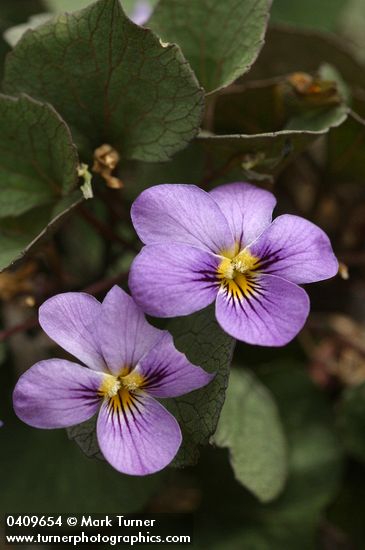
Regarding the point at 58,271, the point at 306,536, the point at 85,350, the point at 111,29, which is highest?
the point at 111,29

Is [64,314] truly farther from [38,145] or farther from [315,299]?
[315,299]

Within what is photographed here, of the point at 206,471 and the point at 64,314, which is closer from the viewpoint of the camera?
the point at 64,314

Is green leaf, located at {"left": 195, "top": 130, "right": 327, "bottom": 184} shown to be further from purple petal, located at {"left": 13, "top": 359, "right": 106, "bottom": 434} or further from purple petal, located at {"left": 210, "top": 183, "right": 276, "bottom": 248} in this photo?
purple petal, located at {"left": 13, "top": 359, "right": 106, "bottom": 434}

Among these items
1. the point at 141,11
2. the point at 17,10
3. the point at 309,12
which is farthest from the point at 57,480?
the point at 309,12

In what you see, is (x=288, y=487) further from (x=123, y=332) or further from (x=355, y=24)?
(x=355, y=24)

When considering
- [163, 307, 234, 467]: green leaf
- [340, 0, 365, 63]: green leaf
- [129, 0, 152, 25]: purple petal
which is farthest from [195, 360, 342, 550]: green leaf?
[340, 0, 365, 63]: green leaf

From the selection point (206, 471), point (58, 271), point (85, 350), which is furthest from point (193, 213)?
point (206, 471)

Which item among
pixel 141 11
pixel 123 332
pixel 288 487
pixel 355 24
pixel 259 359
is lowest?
pixel 288 487
